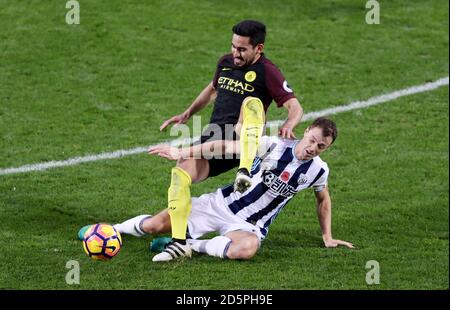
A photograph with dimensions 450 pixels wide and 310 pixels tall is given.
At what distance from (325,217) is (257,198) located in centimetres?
60

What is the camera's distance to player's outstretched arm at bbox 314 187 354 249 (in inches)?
347

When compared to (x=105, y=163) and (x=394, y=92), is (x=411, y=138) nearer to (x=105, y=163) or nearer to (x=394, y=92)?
(x=394, y=92)

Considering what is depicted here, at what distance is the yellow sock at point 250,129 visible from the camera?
327 inches

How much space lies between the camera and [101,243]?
8.22 metres

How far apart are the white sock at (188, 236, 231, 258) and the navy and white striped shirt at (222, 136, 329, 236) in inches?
15.2

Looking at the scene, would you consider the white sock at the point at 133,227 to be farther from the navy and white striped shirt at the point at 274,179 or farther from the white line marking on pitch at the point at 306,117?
the white line marking on pitch at the point at 306,117

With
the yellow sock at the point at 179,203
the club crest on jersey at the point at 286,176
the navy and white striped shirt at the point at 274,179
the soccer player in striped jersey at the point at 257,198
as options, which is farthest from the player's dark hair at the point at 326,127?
the yellow sock at the point at 179,203

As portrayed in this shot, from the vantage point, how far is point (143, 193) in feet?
34.5

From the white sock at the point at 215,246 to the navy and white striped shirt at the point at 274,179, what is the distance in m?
0.39

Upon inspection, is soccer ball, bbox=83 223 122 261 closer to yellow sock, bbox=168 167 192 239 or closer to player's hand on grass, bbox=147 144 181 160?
yellow sock, bbox=168 167 192 239

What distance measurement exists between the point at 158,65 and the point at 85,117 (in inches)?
71.3

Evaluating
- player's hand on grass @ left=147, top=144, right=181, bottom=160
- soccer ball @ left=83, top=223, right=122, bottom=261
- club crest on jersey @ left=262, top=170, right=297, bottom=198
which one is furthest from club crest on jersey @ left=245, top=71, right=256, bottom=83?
soccer ball @ left=83, top=223, right=122, bottom=261

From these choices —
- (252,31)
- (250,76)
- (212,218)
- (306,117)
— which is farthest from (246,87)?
(306,117)
